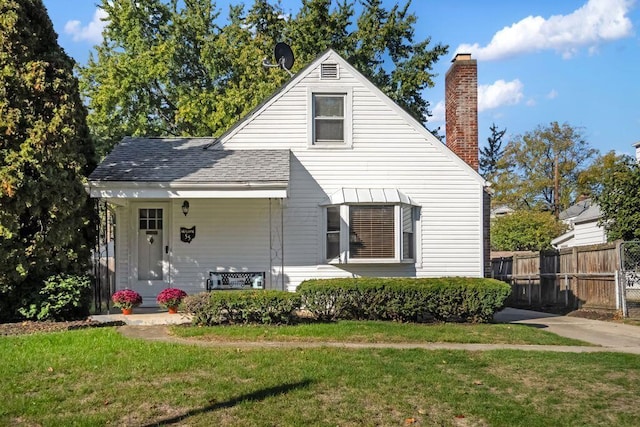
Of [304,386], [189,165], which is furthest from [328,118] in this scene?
[304,386]

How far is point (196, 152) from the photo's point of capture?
49.4 feet

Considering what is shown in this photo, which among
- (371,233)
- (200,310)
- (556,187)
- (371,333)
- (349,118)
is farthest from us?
(556,187)

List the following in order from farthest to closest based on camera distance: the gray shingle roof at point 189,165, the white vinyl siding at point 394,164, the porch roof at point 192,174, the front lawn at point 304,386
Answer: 1. the white vinyl siding at point 394,164
2. the gray shingle roof at point 189,165
3. the porch roof at point 192,174
4. the front lawn at point 304,386

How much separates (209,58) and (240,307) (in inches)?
832

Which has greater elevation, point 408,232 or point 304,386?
point 408,232

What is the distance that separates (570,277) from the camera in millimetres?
17750

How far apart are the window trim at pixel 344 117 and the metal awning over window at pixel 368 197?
1152mm

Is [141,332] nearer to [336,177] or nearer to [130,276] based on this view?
[130,276]

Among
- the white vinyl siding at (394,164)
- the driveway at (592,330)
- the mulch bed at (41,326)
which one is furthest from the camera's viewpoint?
the white vinyl siding at (394,164)

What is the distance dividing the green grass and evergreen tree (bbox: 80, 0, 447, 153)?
18.1 m

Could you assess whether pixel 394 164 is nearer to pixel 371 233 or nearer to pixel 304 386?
pixel 371 233

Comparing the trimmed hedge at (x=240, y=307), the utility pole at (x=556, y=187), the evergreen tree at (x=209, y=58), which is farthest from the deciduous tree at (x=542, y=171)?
the trimmed hedge at (x=240, y=307)

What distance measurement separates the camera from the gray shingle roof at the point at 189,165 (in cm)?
1334

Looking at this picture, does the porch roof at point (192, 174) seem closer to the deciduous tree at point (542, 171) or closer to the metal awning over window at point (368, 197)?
the metal awning over window at point (368, 197)
